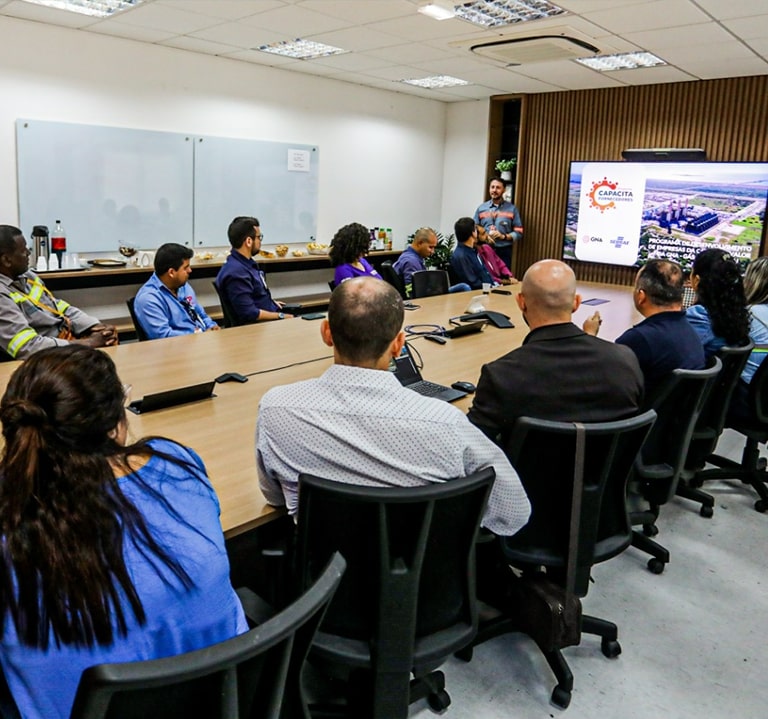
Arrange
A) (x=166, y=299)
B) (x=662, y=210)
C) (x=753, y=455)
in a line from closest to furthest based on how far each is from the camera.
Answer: (x=753, y=455) → (x=166, y=299) → (x=662, y=210)

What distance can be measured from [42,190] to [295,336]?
2946mm

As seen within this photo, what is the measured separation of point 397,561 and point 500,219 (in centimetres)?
708

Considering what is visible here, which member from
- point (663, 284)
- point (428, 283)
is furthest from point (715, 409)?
point (428, 283)

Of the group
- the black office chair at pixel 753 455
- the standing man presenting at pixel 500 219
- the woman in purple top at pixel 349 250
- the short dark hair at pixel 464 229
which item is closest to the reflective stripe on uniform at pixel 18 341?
the woman in purple top at pixel 349 250

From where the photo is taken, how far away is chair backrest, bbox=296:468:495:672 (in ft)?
4.54

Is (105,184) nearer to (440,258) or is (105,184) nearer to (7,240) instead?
(7,240)

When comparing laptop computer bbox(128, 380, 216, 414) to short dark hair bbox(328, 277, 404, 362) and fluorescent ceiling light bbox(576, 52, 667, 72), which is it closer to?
short dark hair bbox(328, 277, 404, 362)

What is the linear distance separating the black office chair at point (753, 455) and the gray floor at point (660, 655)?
0.49m

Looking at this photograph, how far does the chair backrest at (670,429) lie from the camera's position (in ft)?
7.95

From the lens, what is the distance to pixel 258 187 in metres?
6.62

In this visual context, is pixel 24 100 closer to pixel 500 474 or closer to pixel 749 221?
pixel 500 474

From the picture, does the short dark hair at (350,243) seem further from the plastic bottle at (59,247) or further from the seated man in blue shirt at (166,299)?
the plastic bottle at (59,247)

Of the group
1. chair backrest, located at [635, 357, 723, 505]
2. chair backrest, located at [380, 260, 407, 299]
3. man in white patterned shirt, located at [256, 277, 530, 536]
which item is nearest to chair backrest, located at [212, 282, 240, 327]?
chair backrest, located at [380, 260, 407, 299]

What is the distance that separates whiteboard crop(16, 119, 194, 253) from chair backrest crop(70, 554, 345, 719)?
16.7ft
